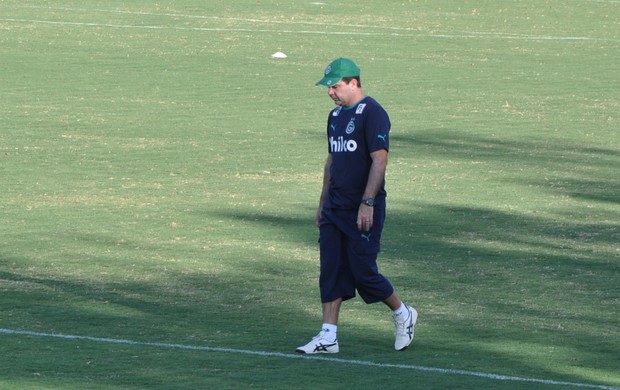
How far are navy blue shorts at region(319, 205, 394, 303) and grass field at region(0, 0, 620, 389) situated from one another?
0.42m

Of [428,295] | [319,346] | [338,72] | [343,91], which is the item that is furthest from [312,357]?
[428,295]

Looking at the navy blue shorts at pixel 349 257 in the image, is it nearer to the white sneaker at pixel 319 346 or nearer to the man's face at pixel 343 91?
the white sneaker at pixel 319 346

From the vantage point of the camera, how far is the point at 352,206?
9.05 m

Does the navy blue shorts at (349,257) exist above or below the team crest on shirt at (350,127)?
below

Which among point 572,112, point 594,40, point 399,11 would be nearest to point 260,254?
point 572,112

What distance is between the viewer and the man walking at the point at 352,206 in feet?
29.1

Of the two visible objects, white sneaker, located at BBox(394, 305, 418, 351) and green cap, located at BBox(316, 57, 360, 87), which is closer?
green cap, located at BBox(316, 57, 360, 87)

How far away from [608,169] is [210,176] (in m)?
4.96

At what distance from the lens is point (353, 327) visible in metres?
9.89

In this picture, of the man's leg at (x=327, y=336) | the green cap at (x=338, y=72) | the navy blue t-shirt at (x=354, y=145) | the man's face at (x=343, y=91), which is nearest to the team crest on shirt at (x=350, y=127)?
the navy blue t-shirt at (x=354, y=145)

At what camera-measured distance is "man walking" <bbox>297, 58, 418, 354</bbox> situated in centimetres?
888

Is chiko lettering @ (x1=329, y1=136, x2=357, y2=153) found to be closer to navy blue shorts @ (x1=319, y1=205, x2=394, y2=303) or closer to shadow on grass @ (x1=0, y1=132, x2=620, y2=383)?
navy blue shorts @ (x1=319, y1=205, x2=394, y2=303)

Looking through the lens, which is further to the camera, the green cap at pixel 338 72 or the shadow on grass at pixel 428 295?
the shadow on grass at pixel 428 295

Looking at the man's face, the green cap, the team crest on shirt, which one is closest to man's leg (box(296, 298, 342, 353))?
the team crest on shirt
